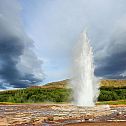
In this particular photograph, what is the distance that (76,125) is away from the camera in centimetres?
2744

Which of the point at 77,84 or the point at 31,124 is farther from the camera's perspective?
the point at 77,84

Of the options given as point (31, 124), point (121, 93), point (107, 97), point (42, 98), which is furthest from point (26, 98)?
point (31, 124)

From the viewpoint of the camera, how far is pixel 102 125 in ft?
85.8

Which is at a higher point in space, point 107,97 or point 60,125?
point 107,97

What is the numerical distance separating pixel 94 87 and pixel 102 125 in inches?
1495

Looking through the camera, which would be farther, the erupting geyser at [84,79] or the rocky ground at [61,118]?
the erupting geyser at [84,79]

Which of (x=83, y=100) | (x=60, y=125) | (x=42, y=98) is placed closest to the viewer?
(x=60, y=125)

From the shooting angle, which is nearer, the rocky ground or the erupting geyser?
the rocky ground

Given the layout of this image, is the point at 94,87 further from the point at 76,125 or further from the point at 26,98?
the point at 26,98

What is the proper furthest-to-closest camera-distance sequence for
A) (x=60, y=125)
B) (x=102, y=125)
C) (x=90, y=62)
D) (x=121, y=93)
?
(x=121, y=93) < (x=90, y=62) < (x=60, y=125) < (x=102, y=125)

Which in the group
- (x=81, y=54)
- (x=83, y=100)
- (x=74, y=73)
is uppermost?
(x=81, y=54)

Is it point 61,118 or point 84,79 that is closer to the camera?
point 61,118

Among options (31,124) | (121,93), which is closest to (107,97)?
(121,93)

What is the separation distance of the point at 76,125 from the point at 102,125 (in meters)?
2.57
